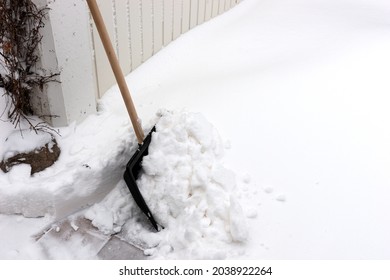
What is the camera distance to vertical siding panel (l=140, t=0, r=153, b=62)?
2.43 m

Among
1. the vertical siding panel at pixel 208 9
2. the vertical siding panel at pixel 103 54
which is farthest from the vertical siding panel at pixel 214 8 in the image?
the vertical siding panel at pixel 103 54

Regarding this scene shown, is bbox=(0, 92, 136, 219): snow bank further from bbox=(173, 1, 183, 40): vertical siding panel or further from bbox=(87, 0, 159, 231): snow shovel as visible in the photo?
bbox=(173, 1, 183, 40): vertical siding panel

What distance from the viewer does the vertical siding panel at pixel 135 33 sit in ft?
7.61

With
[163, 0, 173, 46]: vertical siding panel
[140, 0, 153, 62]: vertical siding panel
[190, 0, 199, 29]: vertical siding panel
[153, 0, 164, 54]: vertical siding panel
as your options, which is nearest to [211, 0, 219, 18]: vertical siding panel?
[190, 0, 199, 29]: vertical siding panel

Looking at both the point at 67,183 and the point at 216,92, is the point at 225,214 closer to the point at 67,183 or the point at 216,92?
the point at 67,183

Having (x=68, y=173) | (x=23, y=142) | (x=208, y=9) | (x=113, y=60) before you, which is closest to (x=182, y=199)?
(x=68, y=173)

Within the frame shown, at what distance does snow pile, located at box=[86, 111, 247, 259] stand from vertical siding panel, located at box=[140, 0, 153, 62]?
0.91m

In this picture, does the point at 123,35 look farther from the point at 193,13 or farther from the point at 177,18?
the point at 193,13

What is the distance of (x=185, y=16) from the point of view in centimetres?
299

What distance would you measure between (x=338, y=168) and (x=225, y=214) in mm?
626

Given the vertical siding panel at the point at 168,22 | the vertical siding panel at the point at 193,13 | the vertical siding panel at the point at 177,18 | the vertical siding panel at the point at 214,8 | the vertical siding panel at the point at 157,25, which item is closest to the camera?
the vertical siding panel at the point at 157,25

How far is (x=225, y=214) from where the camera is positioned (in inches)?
58.9

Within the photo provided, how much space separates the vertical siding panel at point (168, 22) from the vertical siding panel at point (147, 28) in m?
0.20

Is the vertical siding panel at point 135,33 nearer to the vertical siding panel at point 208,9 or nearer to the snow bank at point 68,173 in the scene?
the snow bank at point 68,173
